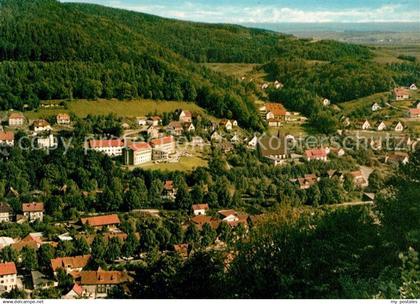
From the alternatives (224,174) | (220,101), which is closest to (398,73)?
(220,101)

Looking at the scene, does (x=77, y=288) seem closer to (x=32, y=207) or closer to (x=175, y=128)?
(x=32, y=207)

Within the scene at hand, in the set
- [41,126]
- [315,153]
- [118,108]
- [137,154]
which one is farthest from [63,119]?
[315,153]

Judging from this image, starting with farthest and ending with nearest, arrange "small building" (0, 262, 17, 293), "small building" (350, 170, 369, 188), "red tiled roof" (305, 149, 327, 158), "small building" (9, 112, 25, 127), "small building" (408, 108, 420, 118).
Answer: "small building" (408, 108, 420, 118) < "small building" (9, 112, 25, 127) < "red tiled roof" (305, 149, 327, 158) < "small building" (350, 170, 369, 188) < "small building" (0, 262, 17, 293)

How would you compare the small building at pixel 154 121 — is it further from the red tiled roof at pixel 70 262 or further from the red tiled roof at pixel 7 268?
the red tiled roof at pixel 7 268

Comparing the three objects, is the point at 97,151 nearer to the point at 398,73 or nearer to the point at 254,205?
the point at 254,205

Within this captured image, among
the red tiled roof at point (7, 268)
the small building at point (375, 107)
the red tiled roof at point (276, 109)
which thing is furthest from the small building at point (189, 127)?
the red tiled roof at point (7, 268)

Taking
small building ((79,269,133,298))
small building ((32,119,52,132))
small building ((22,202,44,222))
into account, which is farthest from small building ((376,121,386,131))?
small building ((79,269,133,298))

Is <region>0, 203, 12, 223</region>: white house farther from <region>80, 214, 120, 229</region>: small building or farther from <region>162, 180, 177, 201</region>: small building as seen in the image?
<region>162, 180, 177, 201</region>: small building
